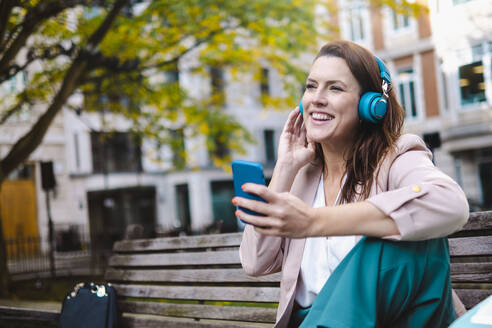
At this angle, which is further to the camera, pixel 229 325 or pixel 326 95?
pixel 229 325

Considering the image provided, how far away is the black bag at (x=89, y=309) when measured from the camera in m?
3.48

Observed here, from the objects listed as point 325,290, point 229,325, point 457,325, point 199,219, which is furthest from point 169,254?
point 199,219

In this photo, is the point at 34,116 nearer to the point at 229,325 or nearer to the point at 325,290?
the point at 229,325

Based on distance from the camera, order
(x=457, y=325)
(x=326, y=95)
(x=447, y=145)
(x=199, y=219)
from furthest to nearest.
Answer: (x=199, y=219), (x=447, y=145), (x=326, y=95), (x=457, y=325)

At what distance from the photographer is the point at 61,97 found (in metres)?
7.79

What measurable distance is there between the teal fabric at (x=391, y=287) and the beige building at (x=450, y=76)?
611 inches

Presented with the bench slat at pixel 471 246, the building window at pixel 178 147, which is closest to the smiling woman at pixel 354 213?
the bench slat at pixel 471 246

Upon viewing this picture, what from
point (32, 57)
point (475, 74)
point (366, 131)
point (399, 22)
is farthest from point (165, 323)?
point (399, 22)

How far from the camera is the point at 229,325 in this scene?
301cm

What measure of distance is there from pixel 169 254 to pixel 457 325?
241 centimetres

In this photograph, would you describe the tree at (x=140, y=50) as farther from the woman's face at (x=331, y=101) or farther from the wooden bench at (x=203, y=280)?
the woman's face at (x=331, y=101)

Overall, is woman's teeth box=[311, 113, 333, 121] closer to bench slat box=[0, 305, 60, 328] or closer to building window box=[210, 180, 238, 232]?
bench slat box=[0, 305, 60, 328]

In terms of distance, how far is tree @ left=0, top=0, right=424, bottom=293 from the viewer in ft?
25.6

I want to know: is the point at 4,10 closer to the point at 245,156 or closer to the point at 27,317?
the point at 27,317
